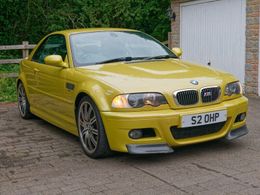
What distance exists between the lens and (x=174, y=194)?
427cm

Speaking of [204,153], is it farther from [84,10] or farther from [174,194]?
[84,10]

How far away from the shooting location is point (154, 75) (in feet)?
17.9

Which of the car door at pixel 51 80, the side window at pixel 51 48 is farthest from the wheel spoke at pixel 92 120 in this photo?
the side window at pixel 51 48

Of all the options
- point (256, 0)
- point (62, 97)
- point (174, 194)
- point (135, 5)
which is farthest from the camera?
point (135, 5)

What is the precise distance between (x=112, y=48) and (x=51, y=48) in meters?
1.21

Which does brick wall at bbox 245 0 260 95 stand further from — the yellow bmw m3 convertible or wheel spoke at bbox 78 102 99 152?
wheel spoke at bbox 78 102 99 152

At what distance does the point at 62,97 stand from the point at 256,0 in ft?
17.5

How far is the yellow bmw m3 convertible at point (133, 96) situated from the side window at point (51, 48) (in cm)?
4

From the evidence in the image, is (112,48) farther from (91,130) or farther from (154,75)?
(91,130)

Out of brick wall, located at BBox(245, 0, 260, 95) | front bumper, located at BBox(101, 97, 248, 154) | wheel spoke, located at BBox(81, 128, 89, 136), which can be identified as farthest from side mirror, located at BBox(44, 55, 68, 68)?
brick wall, located at BBox(245, 0, 260, 95)

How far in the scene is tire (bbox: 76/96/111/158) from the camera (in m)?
5.33

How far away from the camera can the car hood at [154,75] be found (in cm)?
519

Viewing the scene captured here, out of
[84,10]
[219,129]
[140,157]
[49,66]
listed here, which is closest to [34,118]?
[49,66]

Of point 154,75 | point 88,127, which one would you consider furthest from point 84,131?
point 154,75
